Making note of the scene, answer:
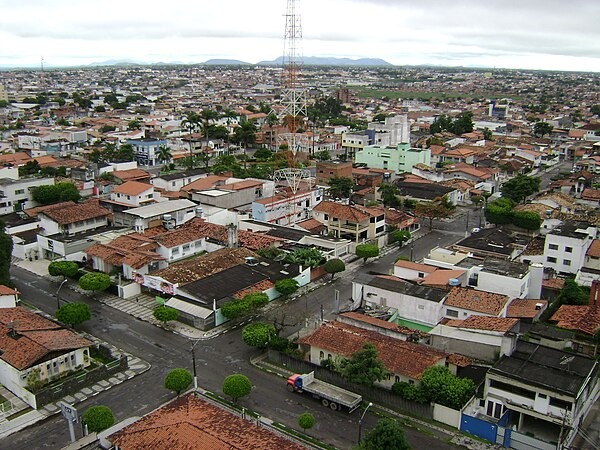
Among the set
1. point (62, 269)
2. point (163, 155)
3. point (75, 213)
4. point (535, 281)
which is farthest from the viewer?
point (163, 155)

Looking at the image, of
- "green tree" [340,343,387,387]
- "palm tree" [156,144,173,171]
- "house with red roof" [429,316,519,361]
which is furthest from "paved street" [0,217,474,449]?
"palm tree" [156,144,173,171]

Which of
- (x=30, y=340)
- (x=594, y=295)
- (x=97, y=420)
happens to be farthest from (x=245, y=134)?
(x=97, y=420)

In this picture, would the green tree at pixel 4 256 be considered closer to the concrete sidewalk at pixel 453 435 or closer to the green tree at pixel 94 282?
the green tree at pixel 94 282

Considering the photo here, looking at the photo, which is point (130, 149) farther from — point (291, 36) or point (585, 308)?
point (585, 308)

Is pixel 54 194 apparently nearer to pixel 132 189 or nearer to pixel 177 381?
pixel 132 189

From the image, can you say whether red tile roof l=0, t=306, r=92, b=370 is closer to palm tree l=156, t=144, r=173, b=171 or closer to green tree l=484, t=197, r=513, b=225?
green tree l=484, t=197, r=513, b=225
